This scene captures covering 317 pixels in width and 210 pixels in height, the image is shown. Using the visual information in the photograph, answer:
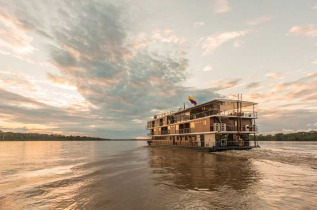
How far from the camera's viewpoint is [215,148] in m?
28.2

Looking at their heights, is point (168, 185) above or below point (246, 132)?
below

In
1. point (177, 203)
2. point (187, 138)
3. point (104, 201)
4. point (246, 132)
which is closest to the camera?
point (177, 203)

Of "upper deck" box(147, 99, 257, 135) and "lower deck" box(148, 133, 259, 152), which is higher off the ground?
"upper deck" box(147, 99, 257, 135)

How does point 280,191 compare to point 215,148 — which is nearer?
point 280,191

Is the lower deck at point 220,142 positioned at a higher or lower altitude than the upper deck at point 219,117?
lower

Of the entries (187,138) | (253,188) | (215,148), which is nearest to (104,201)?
(253,188)

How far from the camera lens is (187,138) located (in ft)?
129

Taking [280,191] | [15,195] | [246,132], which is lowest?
[15,195]

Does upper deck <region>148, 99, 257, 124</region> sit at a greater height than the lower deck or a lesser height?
greater

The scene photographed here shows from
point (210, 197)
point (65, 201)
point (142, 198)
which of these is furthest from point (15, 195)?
point (210, 197)

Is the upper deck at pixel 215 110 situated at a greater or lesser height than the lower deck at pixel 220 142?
greater

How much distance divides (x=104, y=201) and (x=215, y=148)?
2321cm

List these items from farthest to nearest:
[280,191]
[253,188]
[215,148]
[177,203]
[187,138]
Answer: [187,138]
[215,148]
[253,188]
[280,191]
[177,203]

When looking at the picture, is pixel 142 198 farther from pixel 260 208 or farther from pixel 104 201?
pixel 260 208
